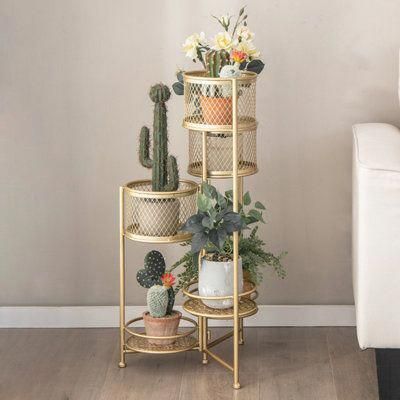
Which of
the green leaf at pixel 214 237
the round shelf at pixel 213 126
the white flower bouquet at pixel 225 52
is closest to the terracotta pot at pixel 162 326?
the green leaf at pixel 214 237

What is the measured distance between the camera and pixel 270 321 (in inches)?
118

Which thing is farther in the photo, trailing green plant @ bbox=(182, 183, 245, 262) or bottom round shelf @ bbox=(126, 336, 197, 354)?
bottom round shelf @ bbox=(126, 336, 197, 354)

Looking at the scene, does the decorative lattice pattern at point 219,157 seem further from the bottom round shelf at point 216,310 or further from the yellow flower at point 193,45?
the bottom round shelf at point 216,310

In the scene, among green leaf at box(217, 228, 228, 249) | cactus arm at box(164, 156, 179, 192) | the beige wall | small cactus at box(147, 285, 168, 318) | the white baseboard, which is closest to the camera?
green leaf at box(217, 228, 228, 249)

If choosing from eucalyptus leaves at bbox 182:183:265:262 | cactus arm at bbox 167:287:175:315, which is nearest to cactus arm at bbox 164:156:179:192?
eucalyptus leaves at bbox 182:183:265:262

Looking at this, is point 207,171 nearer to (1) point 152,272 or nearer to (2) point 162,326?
(1) point 152,272

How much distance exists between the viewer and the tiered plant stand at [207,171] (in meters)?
2.46

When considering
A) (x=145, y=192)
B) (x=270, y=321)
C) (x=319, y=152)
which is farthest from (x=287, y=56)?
(x=270, y=321)

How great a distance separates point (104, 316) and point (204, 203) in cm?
76

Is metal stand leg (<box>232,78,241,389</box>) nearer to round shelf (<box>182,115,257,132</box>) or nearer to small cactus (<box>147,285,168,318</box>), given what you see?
round shelf (<box>182,115,257,132</box>)

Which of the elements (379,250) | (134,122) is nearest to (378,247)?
(379,250)

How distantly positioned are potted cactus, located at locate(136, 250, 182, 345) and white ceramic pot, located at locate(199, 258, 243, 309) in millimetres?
127

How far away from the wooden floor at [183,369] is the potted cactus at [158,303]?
0.11 meters

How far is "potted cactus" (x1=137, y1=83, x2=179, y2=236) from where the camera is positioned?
2.53 meters
